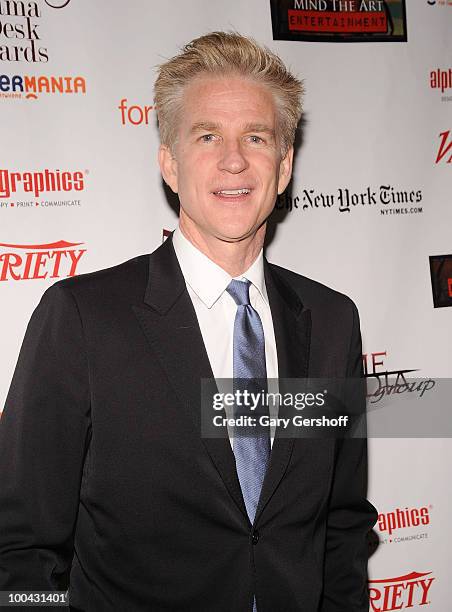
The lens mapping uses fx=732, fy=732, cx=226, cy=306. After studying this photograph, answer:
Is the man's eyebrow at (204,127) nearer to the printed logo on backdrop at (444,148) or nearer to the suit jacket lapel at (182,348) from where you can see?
the suit jacket lapel at (182,348)

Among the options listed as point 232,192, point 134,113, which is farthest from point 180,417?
point 134,113

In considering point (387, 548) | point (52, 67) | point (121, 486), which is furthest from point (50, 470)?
point (387, 548)

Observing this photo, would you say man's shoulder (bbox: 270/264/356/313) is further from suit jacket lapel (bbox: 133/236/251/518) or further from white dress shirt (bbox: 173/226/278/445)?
suit jacket lapel (bbox: 133/236/251/518)

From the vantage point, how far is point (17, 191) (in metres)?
2.04

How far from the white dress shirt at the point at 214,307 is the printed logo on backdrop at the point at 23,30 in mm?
780

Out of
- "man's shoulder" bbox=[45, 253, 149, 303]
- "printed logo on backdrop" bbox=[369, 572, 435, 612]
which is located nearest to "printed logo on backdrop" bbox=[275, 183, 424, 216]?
"man's shoulder" bbox=[45, 253, 149, 303]

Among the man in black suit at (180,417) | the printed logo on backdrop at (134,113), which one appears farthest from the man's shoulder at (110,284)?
the printed logo on backdrop at (134,113)

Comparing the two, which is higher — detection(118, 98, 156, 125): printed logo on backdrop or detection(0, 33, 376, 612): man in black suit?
detection(118, 98, 156, 125): printed logo on backdrop

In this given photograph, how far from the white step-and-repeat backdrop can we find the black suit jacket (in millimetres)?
594

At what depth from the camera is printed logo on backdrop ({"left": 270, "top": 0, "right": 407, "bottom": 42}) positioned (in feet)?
7.54

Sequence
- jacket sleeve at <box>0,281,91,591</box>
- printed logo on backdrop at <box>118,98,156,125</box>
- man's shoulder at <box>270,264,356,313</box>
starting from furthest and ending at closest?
printed logo on backdrop at <box>118,98,156,125</box> → man's shoulder at <box>270,264,356,313</box> → jacket sleeve at <box>0,281,91,591</box>

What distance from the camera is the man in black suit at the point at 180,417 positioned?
57.3 inches

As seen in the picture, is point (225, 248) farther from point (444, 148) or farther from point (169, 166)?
point (444, 148)

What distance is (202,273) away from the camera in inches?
63.2
